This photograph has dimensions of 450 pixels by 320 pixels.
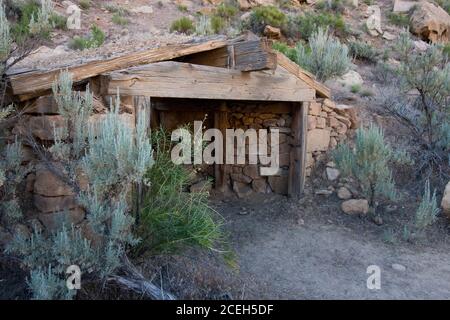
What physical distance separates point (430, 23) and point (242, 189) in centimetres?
939

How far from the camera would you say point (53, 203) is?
3475 millimetres

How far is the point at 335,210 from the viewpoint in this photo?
19.1 feet

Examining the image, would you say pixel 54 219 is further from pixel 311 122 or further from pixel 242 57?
pixel 311 122

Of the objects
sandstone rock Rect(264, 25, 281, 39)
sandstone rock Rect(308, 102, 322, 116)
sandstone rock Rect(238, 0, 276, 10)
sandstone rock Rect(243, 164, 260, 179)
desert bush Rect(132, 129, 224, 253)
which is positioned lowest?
sandstone rock Rect(243, 164, 260, 179)

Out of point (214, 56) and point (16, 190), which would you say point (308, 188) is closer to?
point (214, 56)

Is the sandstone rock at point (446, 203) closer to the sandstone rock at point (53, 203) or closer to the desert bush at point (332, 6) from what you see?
the sandstone rock at point (53, 203)

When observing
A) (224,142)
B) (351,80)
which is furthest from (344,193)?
(351,80)

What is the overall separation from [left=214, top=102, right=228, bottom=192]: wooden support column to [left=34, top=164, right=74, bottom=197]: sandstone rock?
350 centimetres

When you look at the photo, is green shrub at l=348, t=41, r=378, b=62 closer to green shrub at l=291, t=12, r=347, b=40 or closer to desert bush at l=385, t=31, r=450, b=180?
green shrub at l=291, t=12, r=347, b=40

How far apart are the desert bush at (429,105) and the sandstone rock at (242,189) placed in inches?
96.8

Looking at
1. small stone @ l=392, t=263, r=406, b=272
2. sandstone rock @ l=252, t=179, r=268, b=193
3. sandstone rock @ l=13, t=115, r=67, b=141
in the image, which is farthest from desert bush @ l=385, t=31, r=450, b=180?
sandstone rock @ l=13, t=115, r=67, b=141

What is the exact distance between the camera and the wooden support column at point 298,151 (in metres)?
6.01

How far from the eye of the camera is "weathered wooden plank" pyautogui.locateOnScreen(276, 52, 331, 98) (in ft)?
17.6
